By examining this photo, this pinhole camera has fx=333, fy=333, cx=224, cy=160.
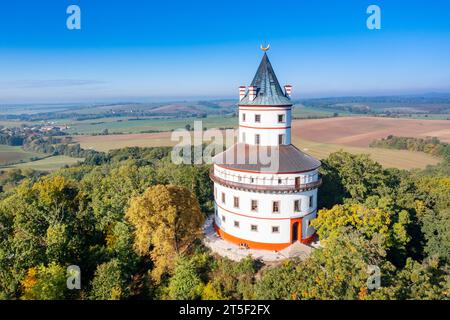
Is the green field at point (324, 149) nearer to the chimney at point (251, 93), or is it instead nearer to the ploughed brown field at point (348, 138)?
the ploughed brown field at point (348, 138)

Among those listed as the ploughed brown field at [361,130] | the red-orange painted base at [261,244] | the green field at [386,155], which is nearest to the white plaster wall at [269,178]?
the red-orange painted base at [261,244]

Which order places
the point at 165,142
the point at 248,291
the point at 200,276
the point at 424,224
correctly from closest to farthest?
the point at 248,291 < the point at 200,276 < the point at 424,224 < the point at 165,142

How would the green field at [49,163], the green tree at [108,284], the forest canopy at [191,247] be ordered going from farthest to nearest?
the green field at [49,163], the green tree at [108,284], the forest canopy at [191,247]

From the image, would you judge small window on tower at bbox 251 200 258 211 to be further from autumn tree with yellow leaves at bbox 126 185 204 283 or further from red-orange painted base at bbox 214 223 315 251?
autumn tree with yellow leaves at bbox 126 185 204 283

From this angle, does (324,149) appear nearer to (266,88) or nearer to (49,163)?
(266,88)
